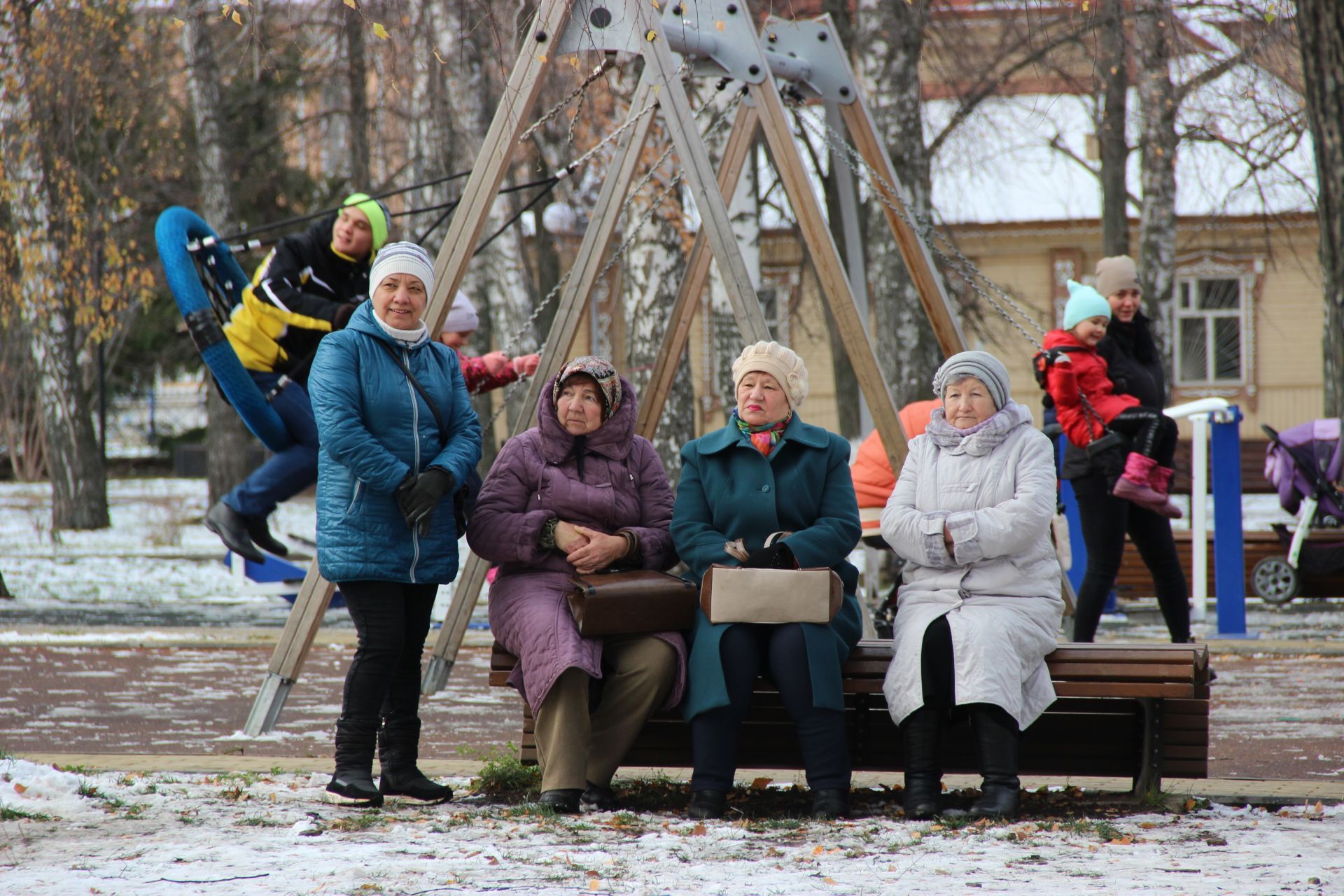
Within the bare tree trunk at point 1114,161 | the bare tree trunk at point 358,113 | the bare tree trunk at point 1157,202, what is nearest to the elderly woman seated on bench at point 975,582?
the bare tree trunk at point 358,113

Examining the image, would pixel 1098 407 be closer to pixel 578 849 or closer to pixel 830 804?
pixel 830 804

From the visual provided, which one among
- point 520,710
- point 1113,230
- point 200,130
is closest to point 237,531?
point 520,710

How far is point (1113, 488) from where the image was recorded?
6898 millimetres

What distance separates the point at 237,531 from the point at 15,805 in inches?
121

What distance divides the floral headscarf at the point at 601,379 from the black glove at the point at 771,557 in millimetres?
717

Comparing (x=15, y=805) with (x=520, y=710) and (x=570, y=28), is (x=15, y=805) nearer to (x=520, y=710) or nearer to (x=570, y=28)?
(x=520, y=710)

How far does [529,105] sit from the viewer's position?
6.00m

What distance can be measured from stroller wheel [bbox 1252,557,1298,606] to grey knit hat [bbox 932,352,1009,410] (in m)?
6.62

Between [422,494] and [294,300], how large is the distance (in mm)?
2488

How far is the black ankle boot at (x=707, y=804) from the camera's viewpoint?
4.48 m

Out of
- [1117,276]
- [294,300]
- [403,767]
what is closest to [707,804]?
[403,767]

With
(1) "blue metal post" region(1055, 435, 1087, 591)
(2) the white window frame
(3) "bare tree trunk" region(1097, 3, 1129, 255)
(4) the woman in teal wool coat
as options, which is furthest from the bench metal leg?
(2) the white window frame

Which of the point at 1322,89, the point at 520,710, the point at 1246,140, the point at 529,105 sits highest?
the point at 1246,140

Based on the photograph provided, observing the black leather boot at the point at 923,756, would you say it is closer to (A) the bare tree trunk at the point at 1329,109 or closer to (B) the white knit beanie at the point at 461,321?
(B) the white knit beanie at the point at 461,321
